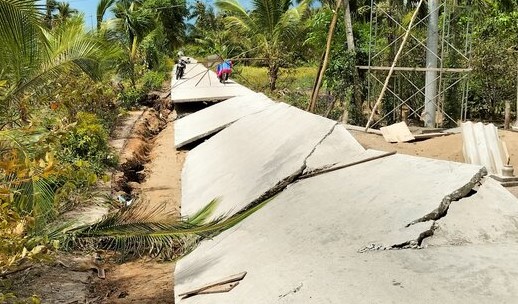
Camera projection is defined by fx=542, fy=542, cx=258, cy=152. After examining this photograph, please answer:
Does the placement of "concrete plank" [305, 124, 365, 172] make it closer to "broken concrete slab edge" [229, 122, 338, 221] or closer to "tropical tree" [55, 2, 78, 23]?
"broken concrete slab edge" [229, 122, 338, 221]

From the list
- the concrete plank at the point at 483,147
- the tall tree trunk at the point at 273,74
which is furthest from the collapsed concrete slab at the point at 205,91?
the concrete plank at the point at 483,147

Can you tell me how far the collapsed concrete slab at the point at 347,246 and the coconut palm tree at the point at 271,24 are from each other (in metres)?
12.2

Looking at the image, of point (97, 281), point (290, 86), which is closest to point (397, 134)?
point (97, 281)

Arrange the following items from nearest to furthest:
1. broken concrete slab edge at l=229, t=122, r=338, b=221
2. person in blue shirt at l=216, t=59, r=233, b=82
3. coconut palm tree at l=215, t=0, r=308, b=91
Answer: broken concrete slab edge at l=229, t=122, r=338, b=221, person in blue shirt at l=216, t=59, r=233, b=82, coconut palm tree at l=215, t=0, r=308, b=91

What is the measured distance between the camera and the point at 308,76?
21.4m

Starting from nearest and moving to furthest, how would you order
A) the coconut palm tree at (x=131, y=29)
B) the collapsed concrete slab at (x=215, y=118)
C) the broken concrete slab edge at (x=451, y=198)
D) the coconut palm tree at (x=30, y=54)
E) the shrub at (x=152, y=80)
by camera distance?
the broken concrete slab edge at (x=451, y=198) → the coconut palm tree at (x=30, y=54) → the collapsed concrete slab at (x=215, y=118) → the coconut palm tree at (x=131, y=29) → the shrub at (x=152, y=80)

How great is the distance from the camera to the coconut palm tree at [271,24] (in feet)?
54.9

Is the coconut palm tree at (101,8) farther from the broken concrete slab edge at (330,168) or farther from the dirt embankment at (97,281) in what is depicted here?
the broken concrete slab edge at (330,168)

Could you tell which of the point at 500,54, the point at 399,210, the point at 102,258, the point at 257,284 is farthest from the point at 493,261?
the point at 500,54

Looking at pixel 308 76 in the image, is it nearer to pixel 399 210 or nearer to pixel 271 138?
pixel 271 138

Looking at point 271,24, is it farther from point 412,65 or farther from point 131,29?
point 131,29

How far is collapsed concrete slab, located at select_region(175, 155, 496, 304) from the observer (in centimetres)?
273

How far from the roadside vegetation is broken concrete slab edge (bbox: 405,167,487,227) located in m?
1.64

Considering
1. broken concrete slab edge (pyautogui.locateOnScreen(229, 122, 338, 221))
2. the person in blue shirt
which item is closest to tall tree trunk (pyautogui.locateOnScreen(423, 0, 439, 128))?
the person in blue shirt
